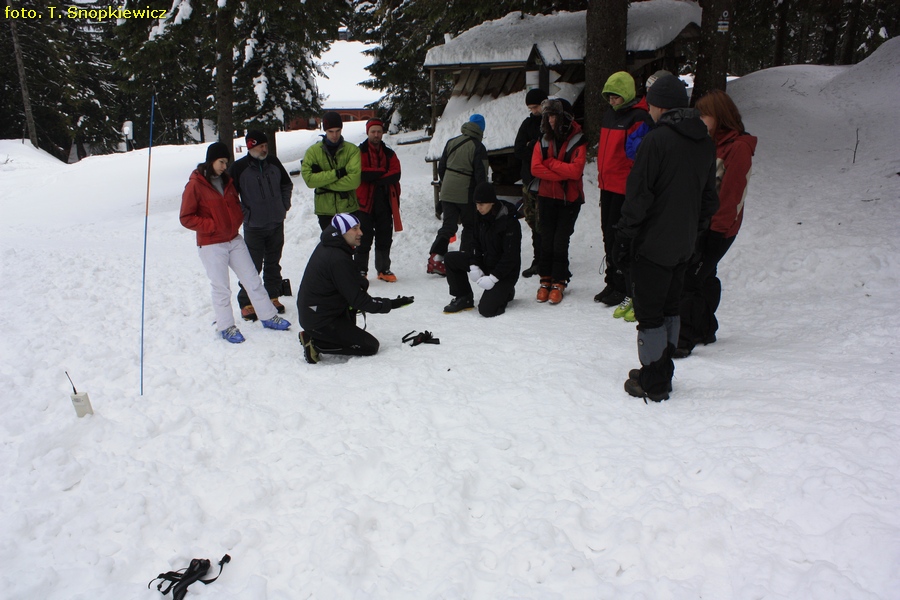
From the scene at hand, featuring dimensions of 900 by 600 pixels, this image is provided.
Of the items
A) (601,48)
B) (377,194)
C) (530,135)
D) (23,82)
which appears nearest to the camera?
(530,135)

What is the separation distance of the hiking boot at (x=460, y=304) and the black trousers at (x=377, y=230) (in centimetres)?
161

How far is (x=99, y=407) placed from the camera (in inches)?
176

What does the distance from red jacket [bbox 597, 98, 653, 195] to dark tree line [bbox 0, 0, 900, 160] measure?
4.06m

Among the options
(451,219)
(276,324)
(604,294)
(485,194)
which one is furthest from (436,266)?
(276,324)

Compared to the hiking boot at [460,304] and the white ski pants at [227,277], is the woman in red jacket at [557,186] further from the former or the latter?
the white ski pants at [227,277]

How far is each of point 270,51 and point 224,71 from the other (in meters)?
5.74

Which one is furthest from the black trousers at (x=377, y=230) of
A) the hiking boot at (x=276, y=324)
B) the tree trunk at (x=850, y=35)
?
the tree trunk at (x=850, y=35)

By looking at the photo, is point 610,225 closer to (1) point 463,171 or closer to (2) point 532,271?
(2) point 532,271

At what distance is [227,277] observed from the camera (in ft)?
19.8

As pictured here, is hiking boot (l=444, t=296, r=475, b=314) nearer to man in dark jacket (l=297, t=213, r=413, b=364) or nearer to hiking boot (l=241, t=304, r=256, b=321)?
man in dark jacket (l=297, t=213, r=413, b=364)

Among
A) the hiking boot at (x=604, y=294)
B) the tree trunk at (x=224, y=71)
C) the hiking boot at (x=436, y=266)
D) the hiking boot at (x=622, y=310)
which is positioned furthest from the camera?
the tree trunk at (x=224, y=71)

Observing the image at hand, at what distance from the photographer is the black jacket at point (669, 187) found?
3748mm

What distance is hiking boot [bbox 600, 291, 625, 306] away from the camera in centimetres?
657

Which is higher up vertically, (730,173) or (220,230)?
(730,173)
